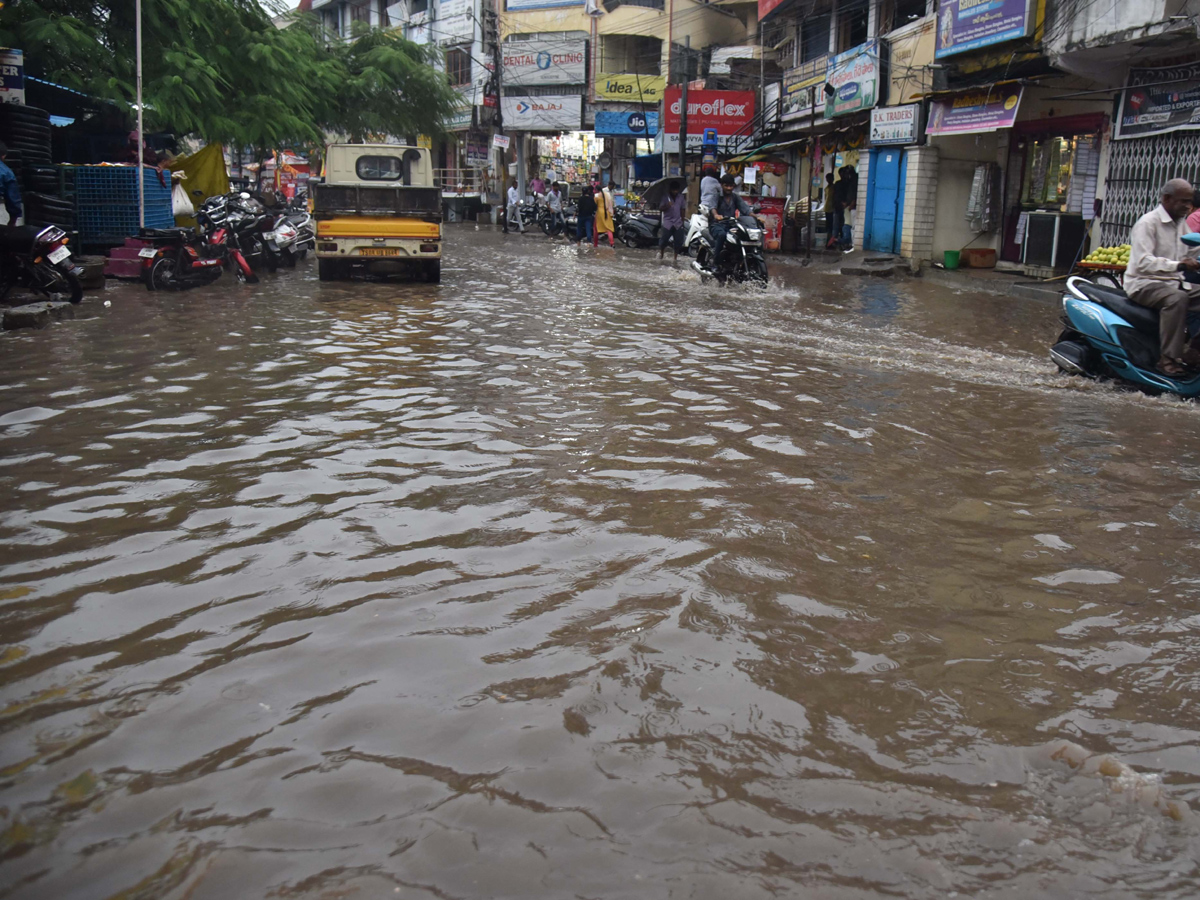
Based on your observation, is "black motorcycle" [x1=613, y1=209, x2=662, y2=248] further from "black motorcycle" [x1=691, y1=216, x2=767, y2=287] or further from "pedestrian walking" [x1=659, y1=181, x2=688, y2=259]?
"black motorcycle" [x1=691, y1=216, x2=767, y2=287]

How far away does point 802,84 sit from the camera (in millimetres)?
26516

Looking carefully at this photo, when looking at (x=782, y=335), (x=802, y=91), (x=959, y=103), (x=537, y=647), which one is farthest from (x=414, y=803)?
(x=802, y=91)

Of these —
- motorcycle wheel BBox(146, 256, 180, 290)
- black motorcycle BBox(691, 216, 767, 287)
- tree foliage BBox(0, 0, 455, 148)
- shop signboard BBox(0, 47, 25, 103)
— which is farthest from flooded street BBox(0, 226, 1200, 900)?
tree foliage BBox(0, 0, 455, 148)

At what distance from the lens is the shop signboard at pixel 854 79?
21203 millimetres

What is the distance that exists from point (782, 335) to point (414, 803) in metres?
8.34

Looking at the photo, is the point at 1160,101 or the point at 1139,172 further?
the point at 1139,172

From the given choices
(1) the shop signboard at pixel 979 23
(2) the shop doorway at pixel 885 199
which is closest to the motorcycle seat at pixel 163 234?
(1) the shop signboard at pixel 979 23

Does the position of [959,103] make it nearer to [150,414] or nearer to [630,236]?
[630,236]

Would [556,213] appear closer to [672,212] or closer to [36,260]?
[672,212]

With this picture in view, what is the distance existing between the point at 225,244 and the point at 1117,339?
1161 cm

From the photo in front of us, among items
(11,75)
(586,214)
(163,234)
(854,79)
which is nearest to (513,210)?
(586,214)

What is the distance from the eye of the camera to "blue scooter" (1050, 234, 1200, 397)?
707 cm

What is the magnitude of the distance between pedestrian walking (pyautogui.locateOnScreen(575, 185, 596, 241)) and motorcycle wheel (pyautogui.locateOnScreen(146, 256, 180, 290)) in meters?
15.4

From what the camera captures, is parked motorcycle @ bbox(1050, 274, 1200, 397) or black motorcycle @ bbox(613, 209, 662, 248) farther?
black motorcycle @ bbox(613, 209, 662, 248)
